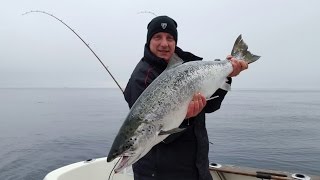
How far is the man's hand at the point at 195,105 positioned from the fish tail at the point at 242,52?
1.35m

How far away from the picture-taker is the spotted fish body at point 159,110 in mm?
2791

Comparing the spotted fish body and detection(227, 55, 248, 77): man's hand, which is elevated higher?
detection(227, 55, 248, 77): man's hand

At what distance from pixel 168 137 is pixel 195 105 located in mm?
411

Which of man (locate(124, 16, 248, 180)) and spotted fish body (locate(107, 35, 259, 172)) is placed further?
man (locate(124, 16, 248, 180))

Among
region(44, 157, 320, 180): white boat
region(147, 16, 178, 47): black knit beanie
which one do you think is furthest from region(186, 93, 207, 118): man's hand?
region(44, 157, 320, 180): white boat

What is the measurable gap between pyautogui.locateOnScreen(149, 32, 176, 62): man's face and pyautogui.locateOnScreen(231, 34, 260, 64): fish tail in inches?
44.4

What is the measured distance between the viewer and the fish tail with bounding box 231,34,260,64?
417 cm

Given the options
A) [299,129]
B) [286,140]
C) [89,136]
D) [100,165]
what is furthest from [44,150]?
[299,129]

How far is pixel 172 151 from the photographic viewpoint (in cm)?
321

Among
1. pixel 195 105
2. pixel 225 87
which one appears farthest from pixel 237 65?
pixel 195 105

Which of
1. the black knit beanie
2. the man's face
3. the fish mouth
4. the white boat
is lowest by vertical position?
the white boat

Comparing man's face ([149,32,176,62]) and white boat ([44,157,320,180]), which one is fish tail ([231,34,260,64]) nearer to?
man's face ([149,32,176,62])

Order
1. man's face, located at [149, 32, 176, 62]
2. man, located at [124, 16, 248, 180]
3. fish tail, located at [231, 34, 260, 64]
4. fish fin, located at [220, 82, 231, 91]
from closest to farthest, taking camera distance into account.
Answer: man, located at [124, 16, 248, 180] < man's face, located at [149, 32, 176, 62] < fish fin, located at [220, 82, 231, 91] < fish tail, located at [231, 34, 260, 64]

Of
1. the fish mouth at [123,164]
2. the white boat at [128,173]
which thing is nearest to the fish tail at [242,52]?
the fish mouth at [123,164]
